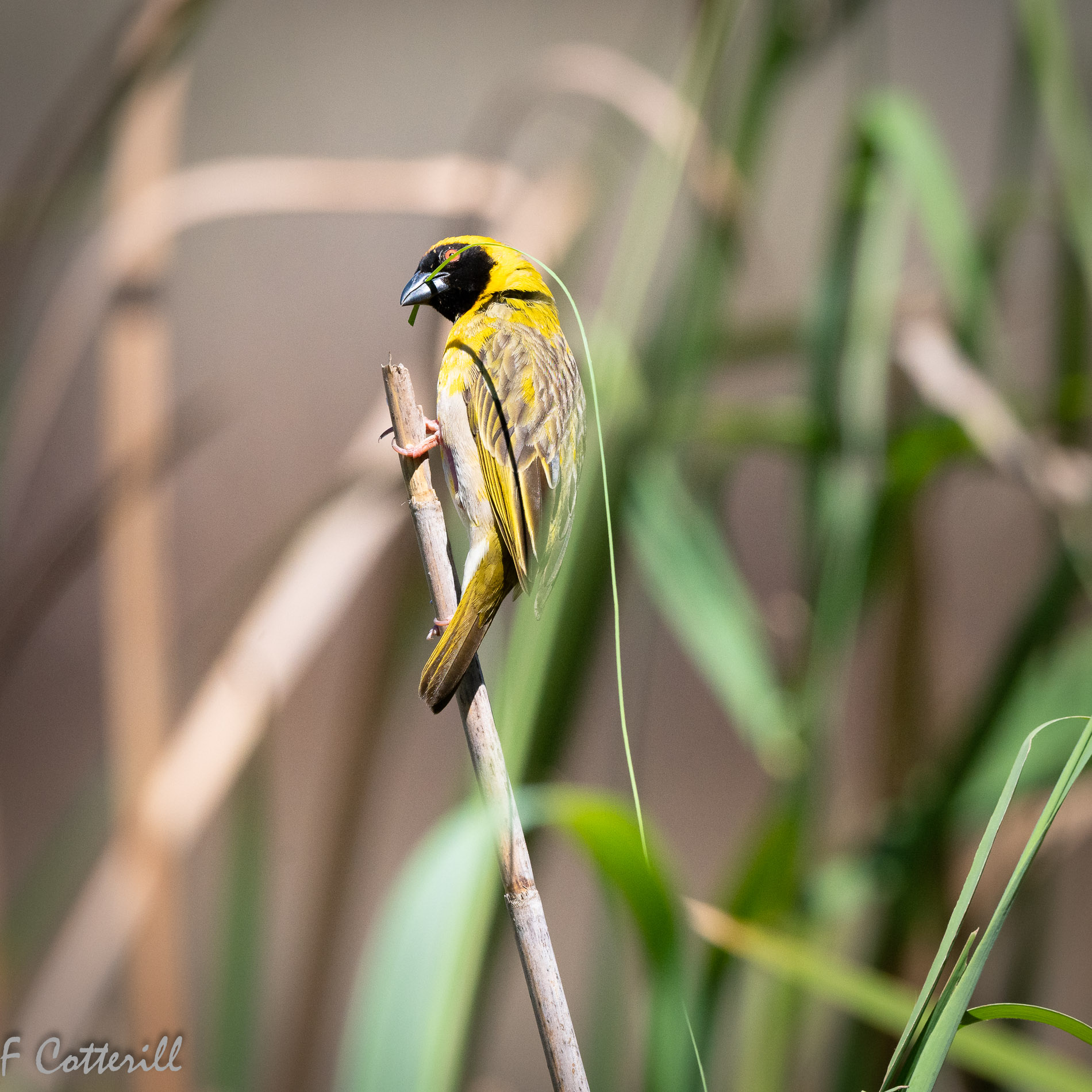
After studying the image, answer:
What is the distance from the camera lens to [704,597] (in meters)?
0.43

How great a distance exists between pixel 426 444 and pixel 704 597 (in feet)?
0.98

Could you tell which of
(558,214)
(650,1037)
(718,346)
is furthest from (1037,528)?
(650,1037)

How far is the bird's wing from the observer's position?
0.17 meters

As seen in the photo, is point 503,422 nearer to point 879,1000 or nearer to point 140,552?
point 879,1000

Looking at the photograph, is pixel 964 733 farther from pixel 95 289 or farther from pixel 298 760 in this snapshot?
pixel 95 289

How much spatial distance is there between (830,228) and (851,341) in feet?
0.39

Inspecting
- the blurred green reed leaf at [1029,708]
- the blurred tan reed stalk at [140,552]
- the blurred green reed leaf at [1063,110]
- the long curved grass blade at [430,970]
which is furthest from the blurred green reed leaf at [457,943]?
the blurred green reed leaf at [1063,110]

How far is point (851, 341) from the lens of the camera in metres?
0.58

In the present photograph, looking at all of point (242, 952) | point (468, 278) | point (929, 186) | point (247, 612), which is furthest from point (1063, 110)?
point (242, 952)

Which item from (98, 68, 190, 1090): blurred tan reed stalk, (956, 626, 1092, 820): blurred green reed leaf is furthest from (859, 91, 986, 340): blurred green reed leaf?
(98, 68, 190, 1090): blurred tan reed stalk

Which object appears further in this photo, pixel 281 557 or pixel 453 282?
pixel 281 557

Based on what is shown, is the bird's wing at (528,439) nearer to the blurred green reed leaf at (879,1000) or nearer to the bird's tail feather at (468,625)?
the bird's tail feather at (468,625)

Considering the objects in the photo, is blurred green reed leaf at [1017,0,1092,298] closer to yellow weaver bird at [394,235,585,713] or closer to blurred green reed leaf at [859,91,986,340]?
blurred green reed leaf at [859,91,986,340]

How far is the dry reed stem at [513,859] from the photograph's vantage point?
0.13 metres
